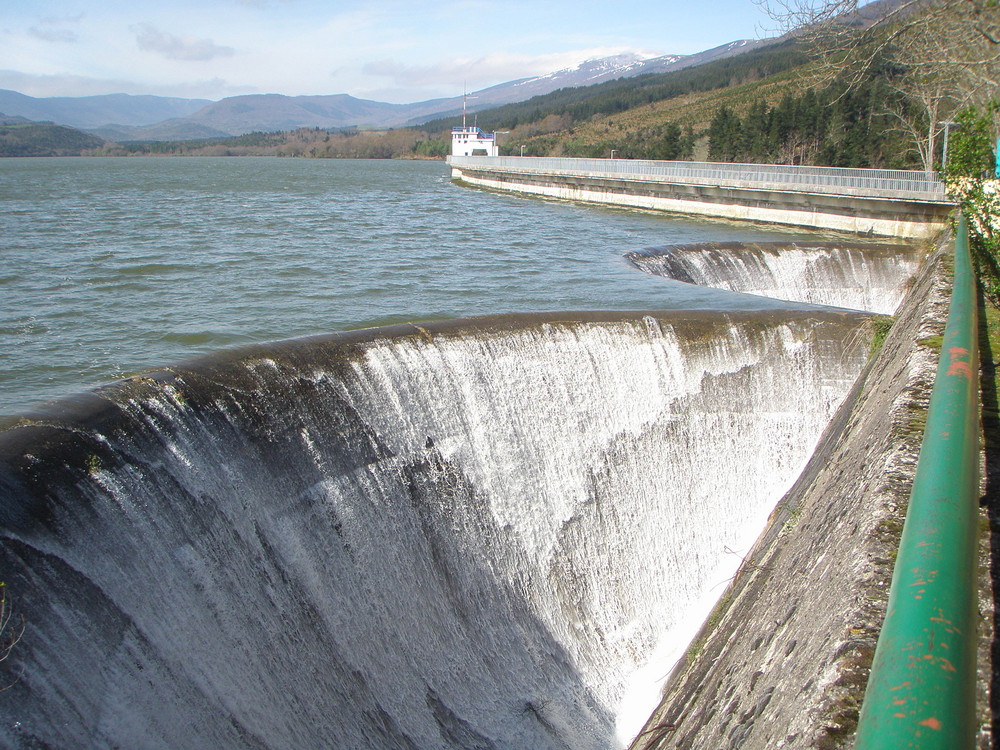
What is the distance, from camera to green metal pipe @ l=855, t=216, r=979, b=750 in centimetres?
104

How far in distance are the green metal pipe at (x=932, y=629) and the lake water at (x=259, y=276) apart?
30.2ft

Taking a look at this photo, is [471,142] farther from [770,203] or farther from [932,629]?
[932,629]

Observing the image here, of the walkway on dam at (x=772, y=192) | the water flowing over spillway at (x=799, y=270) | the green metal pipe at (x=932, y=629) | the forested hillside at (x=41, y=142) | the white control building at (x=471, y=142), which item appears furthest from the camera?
the forested hillside at (x=41, y=142)

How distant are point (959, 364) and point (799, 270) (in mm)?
16962

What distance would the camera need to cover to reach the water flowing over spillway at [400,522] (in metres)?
5.66

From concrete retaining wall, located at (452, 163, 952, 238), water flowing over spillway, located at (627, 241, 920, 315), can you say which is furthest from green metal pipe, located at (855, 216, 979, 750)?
concrete retaining wall, located at (452, 163, 952, 238)

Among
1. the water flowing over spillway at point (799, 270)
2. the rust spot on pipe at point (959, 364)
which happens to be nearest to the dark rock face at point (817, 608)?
the rust spot on pipe at point (959, 364)

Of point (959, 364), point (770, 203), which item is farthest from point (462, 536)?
point (770, 203)

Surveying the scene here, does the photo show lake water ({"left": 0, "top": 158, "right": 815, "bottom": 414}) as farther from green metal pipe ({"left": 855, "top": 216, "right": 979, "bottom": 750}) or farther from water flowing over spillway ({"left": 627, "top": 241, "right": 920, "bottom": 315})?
green metal pipe ({"left": 855, "top": 216, "right": 979, "bottom": 750})

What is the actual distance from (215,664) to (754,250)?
1570 cm

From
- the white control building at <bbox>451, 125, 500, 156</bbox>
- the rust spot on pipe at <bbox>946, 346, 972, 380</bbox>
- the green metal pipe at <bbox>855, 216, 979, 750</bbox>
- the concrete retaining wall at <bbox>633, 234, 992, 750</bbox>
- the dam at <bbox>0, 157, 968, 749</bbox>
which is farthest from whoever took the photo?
the white control building at <bbox>451, 125, 500, 156</bbox>

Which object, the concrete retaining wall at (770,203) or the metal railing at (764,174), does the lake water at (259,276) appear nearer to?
the concrete retaining wall at (770,203)

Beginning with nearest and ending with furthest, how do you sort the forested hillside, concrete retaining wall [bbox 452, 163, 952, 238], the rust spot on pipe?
1. the rust spot on pipe
2. concrete retaining wall [bbox 452, 163, 952, 238]
3. the forested hillside

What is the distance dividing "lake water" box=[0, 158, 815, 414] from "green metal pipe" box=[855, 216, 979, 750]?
30.2 feet
